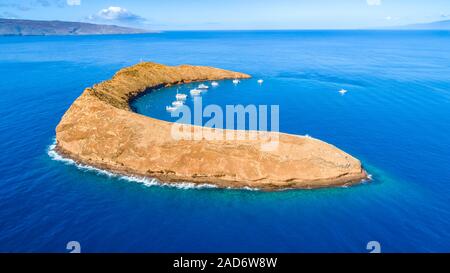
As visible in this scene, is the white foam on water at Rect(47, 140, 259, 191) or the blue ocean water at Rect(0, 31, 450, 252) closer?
the blue ocean water at Rect(0, 31, 450, 252)

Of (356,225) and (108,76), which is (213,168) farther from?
(108,76)

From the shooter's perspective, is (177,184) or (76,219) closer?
(76,219)

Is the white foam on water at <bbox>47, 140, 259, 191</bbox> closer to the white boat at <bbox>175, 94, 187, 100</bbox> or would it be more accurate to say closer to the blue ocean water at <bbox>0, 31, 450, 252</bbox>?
the blue ocean water at <bbox>0, 31, 450, 252</bbox>

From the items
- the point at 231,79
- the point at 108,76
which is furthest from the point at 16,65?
the point at 231,79

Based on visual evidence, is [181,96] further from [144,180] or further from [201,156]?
[144,180]

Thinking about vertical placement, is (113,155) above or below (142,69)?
below

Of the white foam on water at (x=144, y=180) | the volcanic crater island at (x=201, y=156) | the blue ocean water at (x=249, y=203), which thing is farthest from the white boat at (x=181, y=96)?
the white foam on water at (x=144, y=180)

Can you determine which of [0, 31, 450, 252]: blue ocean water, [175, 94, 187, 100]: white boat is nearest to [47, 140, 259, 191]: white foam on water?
[0, 31, 450, 252]: blue ocean water

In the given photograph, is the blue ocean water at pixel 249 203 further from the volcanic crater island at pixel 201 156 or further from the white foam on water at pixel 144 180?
the volcanic crater island at pixel 201 156

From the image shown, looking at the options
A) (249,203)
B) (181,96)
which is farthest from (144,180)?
(181,96)
